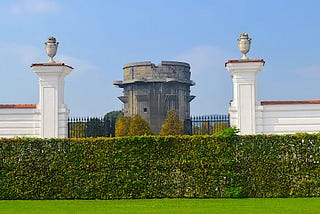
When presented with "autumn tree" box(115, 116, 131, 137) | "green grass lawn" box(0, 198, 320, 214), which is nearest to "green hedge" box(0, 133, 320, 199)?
"green grass lawn" box(0, 198, 320, 214)

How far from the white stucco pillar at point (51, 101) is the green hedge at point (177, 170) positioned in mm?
1880

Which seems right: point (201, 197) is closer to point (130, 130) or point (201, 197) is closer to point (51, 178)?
point (51, 178)

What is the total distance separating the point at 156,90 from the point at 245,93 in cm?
3841

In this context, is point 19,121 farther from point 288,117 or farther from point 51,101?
point 288,117

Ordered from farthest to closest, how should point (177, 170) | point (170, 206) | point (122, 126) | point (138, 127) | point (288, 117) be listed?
point (138, 127) < point (122, 126) < point (288, 117) < point (177, 170) < point (170, 206)

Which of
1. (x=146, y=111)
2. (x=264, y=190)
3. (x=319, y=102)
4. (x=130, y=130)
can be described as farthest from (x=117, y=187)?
(x=146, y=111)

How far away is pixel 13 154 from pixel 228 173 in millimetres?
5858

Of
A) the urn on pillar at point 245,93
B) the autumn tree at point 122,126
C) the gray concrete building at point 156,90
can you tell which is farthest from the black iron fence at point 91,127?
the gray concrete building at point 156,90

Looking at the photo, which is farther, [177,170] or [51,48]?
[51,48]

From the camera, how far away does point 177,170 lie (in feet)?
49.5

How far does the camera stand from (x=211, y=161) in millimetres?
15055

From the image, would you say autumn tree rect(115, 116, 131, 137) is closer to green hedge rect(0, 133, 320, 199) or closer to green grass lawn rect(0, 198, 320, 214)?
green hedge rect(0, 133, 320, 199)

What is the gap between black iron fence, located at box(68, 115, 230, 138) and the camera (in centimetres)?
1738

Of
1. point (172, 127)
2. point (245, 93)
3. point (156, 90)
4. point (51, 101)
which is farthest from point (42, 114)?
point (156, 90)
